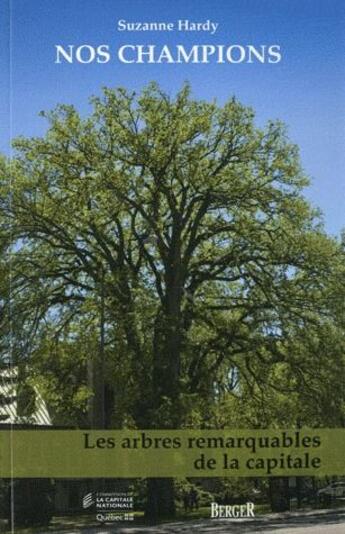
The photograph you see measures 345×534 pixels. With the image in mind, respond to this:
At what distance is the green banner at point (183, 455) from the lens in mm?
3104

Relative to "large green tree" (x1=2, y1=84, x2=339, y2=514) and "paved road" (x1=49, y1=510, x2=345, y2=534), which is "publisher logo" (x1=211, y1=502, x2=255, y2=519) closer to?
"paved road" (x1=49, y1=510, x2=345, y2=534)

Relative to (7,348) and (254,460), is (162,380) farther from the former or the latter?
(7,348)

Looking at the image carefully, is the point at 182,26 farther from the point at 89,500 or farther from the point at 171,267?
the point at 89,500

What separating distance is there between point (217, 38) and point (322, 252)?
1.03m

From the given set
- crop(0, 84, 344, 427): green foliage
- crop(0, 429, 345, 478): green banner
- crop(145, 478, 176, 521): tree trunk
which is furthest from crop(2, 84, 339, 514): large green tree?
crop(145, 478, 176, 521): tree trunk

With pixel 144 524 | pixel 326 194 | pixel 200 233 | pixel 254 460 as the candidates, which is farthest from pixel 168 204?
pixel 144 524

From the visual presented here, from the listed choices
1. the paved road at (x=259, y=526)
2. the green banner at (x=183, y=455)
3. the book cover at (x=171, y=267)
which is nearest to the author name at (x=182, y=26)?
the book cover at (x=171, y=267)

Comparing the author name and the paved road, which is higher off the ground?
the author name

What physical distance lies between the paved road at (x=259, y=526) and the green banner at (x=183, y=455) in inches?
7.1

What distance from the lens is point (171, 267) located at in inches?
129

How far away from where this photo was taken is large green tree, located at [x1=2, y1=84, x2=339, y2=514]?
324cm

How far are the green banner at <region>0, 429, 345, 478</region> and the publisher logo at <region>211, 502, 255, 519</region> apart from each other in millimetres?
128

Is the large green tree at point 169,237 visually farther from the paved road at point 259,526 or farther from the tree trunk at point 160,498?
the paved road at point 259,526

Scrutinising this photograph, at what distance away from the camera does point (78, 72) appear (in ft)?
10.8
